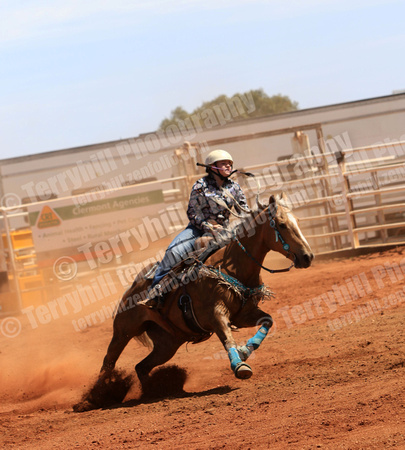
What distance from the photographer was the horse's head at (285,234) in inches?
235

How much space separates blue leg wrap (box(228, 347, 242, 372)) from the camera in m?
5.88

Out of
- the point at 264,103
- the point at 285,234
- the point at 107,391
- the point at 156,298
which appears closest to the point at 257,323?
the point at 285,234

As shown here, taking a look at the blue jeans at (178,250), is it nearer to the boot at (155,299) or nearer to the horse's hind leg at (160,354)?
the boot at (155,299)

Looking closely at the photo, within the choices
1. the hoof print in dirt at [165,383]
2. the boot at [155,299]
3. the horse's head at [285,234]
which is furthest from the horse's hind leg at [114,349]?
the horse's head at [285,234]

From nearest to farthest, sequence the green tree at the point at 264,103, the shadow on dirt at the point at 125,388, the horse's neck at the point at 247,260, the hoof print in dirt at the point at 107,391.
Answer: the horse's neck at the point at 247,260 < the shadow on dirt at the point at 125,388 < the hoof print in dirt at the point at 107,391 < the green tree at the point at 264,103

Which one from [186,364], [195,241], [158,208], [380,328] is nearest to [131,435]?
[195,241]

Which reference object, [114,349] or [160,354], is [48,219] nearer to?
[114,349]

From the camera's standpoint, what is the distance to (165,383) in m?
7.37

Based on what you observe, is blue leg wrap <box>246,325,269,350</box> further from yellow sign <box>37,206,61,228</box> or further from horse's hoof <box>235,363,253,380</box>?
yellow sign <box>37,206,61,228</box>

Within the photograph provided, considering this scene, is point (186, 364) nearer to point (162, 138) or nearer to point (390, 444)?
point (390, 444)

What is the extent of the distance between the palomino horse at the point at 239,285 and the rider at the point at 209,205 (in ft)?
0.63

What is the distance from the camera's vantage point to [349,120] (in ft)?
72.5

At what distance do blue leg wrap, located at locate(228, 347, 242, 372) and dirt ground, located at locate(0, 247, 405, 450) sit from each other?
0.32 metres

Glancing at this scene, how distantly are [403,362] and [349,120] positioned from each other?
55.7ft
